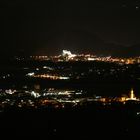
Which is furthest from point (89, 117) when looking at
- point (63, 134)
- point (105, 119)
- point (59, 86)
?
point (59, 86)

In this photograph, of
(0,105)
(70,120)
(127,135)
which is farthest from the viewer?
(0,105)

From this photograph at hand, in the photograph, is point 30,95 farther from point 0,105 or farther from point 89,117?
point 89,117

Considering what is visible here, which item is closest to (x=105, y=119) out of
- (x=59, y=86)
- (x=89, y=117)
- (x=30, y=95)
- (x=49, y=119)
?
(x=89, y=117)

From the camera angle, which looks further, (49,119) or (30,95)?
(30,95)

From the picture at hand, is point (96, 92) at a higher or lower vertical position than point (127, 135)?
higher

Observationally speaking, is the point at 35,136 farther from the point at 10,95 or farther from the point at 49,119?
the point at 10,95

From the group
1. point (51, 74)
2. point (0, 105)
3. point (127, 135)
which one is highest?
point (51, 74)

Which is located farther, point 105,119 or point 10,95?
point 10,95

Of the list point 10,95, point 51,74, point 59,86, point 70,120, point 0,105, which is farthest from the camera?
point 51,74

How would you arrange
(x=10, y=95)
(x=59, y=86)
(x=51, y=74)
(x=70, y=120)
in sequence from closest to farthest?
(x=70, y=120), (x=10, y=95), (x=59, y=86), (x=51, y=74)
